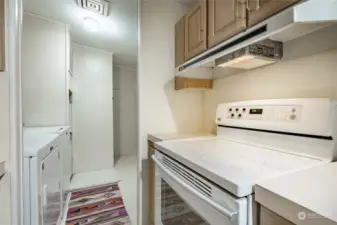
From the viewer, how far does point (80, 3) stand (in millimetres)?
2121

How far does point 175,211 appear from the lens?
101cm

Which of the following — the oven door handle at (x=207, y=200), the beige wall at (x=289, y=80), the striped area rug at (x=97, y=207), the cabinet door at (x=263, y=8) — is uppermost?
the cabinet door at (x=263, y=8)

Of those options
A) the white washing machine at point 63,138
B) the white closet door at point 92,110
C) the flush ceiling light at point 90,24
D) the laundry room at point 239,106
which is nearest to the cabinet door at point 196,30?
the laundry room at point 239,106

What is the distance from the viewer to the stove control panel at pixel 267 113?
91 cm

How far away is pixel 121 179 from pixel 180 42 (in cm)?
230

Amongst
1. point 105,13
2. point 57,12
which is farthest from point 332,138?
point 57,12

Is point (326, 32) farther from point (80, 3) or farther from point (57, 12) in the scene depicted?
point (57, 12)

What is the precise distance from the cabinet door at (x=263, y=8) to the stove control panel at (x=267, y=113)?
47cm

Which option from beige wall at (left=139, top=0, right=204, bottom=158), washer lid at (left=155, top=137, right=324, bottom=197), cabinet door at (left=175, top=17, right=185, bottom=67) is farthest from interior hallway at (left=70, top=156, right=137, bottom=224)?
cabinet door at (left=175, top=17, right=185, bottom=67)

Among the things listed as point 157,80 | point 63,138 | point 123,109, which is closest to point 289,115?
point 157,80

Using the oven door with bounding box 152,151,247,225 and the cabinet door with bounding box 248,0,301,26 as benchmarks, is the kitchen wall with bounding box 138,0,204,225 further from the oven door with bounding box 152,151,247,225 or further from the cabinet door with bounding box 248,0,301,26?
the cabinet door with bounding box 248,0,301,26

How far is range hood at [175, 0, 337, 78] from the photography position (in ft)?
2.05

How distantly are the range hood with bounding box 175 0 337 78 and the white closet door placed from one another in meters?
2.60

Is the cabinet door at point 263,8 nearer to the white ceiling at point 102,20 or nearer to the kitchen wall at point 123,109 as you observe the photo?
the white ceiling at point 102,20
